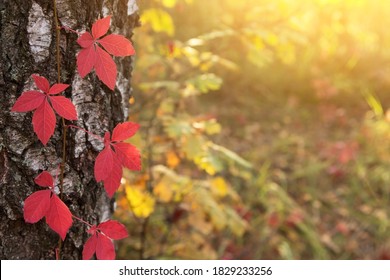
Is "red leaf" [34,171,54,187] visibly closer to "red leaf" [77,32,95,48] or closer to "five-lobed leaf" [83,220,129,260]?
"five-lobed leaf" [83,220,129,260]

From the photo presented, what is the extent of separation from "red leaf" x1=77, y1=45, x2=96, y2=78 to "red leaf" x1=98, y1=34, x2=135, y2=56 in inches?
1.1

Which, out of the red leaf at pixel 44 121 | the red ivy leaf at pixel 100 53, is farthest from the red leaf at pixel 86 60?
the red leaf at pixel 44 121

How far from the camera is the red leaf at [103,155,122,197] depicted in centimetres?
105

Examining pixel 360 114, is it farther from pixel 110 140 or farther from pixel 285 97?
pixel 110 140

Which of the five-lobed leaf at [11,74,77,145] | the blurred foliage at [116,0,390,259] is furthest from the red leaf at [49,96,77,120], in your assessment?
the blurred foliage at [116,0,390,259]

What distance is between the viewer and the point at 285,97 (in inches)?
173

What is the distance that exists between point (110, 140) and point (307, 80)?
11.7ft

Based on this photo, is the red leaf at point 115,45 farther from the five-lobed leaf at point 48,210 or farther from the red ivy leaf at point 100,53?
the five-lobed leaf at point 48,210

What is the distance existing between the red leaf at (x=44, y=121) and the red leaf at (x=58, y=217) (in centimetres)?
16

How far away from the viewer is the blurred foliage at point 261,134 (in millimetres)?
2051

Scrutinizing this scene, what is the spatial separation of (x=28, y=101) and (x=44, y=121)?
5 cm

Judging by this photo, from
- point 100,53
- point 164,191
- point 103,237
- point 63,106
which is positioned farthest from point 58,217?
point 164,191

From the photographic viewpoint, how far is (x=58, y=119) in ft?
3.77
